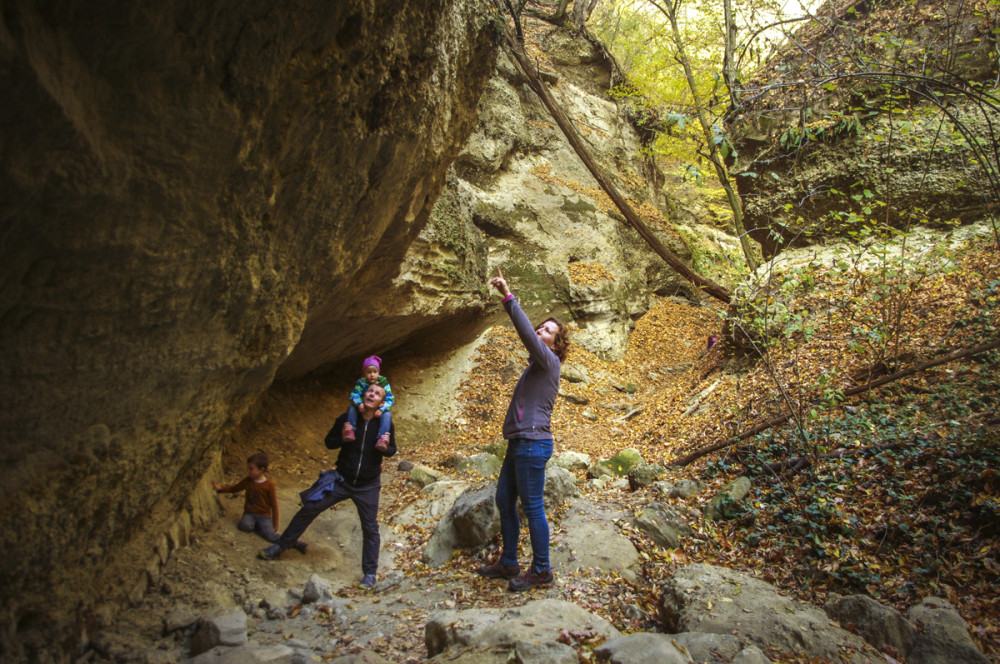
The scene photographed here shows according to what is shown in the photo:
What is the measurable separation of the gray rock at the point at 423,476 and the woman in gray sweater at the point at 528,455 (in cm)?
322

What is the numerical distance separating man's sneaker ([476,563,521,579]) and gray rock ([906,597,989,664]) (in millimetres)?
2553

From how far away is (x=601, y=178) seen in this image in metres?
16.3

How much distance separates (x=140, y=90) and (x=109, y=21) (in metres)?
0.28

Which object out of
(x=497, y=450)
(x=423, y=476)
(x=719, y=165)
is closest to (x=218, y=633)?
(x=423, y=476)

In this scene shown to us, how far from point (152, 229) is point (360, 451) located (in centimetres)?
267

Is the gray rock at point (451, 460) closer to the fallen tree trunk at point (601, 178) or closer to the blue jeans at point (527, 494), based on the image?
the blue jeans at point (527, 494)

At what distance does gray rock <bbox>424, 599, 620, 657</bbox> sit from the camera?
2.93m

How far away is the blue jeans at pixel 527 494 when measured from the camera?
3879 millimetres

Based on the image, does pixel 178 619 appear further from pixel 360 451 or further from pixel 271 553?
pixel 360 451

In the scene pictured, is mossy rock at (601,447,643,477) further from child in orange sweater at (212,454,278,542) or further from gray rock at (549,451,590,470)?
child in orange sweater at (212,454,278,542)

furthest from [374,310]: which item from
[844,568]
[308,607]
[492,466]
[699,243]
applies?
[699,243]

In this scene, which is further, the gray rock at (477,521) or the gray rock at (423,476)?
the gray rock at (423,476)

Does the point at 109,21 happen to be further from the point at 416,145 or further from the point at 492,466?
the point at 492,466

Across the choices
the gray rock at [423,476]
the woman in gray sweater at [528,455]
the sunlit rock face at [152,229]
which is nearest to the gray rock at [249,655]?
the sunlit rock face at [152,229]
